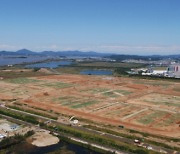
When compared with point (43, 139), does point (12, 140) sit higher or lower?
higher

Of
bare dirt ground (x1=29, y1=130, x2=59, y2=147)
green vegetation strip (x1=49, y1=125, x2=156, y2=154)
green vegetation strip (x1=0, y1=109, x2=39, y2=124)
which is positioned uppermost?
green vegetation strip (x1=0, y1=109, x2=39, y2=124)

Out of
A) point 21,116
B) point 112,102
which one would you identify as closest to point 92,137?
point 21,116

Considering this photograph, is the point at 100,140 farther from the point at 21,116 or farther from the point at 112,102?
the point at 112,102

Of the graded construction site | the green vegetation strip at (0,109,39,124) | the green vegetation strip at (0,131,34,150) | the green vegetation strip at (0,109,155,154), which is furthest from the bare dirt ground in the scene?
the graded construction site

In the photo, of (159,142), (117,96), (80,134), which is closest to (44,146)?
(80,134)

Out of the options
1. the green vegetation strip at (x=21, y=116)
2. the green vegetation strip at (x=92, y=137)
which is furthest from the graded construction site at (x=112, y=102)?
the green vegetation strip at (x=92, y=137)

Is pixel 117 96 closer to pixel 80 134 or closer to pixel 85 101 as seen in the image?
pixel 85 101

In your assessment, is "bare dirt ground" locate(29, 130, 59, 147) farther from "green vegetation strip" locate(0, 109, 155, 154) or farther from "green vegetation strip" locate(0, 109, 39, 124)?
"green vegetation strip" locate(0, 109, 39, 124)

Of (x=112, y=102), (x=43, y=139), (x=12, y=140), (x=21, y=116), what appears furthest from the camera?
(x=112, y=102)

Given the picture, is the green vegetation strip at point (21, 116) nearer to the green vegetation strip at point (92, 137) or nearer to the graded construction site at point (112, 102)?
the green vegetation strip at point (92, 137)
